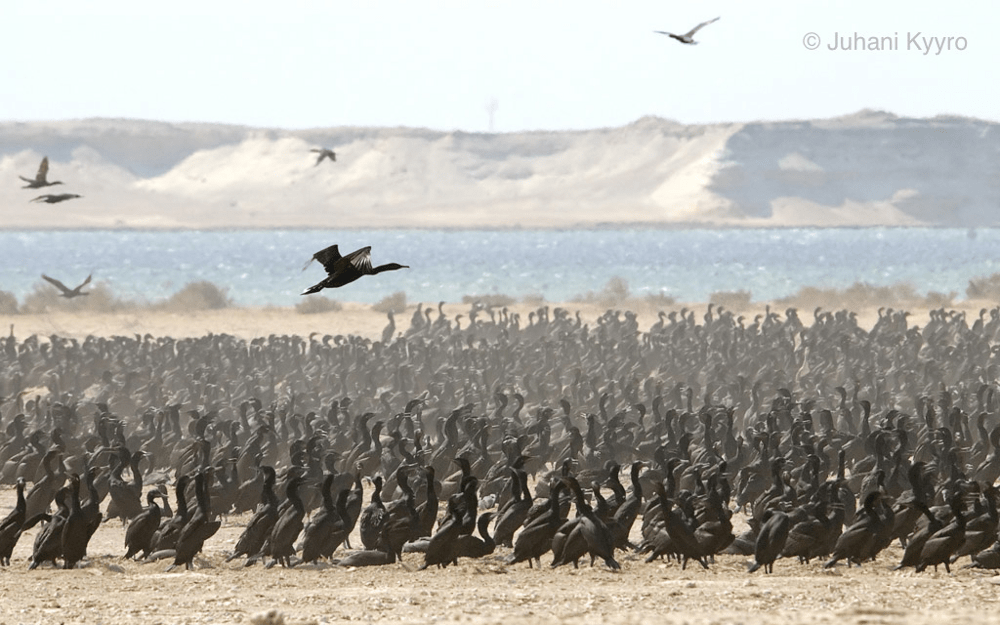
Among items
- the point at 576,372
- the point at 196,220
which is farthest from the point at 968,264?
the point at 196,220

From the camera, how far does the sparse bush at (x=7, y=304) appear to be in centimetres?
4138

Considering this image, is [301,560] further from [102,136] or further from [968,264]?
[102,136]

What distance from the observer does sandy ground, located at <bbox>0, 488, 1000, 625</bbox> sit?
9.79 metres

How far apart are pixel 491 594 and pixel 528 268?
8003cm

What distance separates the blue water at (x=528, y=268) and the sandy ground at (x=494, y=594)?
134 ft

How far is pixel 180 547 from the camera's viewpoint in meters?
12.4

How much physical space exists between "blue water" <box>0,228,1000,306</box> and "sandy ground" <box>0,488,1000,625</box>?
40959 mm

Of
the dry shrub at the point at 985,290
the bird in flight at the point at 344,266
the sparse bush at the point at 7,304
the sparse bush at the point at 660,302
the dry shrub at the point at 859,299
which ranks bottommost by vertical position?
the sparse bush at the point at 7,304

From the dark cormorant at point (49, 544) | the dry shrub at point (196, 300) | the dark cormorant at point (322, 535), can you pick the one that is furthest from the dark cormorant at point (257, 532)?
the dry shrub at point (196, 300)

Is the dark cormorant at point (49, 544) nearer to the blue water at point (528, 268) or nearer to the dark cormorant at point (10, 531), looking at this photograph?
the dark cormorant at point (10, 531)

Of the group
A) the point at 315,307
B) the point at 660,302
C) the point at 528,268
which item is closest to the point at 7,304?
the point at 315,307

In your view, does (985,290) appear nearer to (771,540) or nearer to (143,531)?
(771,540)

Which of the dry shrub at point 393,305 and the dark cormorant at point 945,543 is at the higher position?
the dry shrub at point 393,305

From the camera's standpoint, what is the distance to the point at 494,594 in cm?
1080
